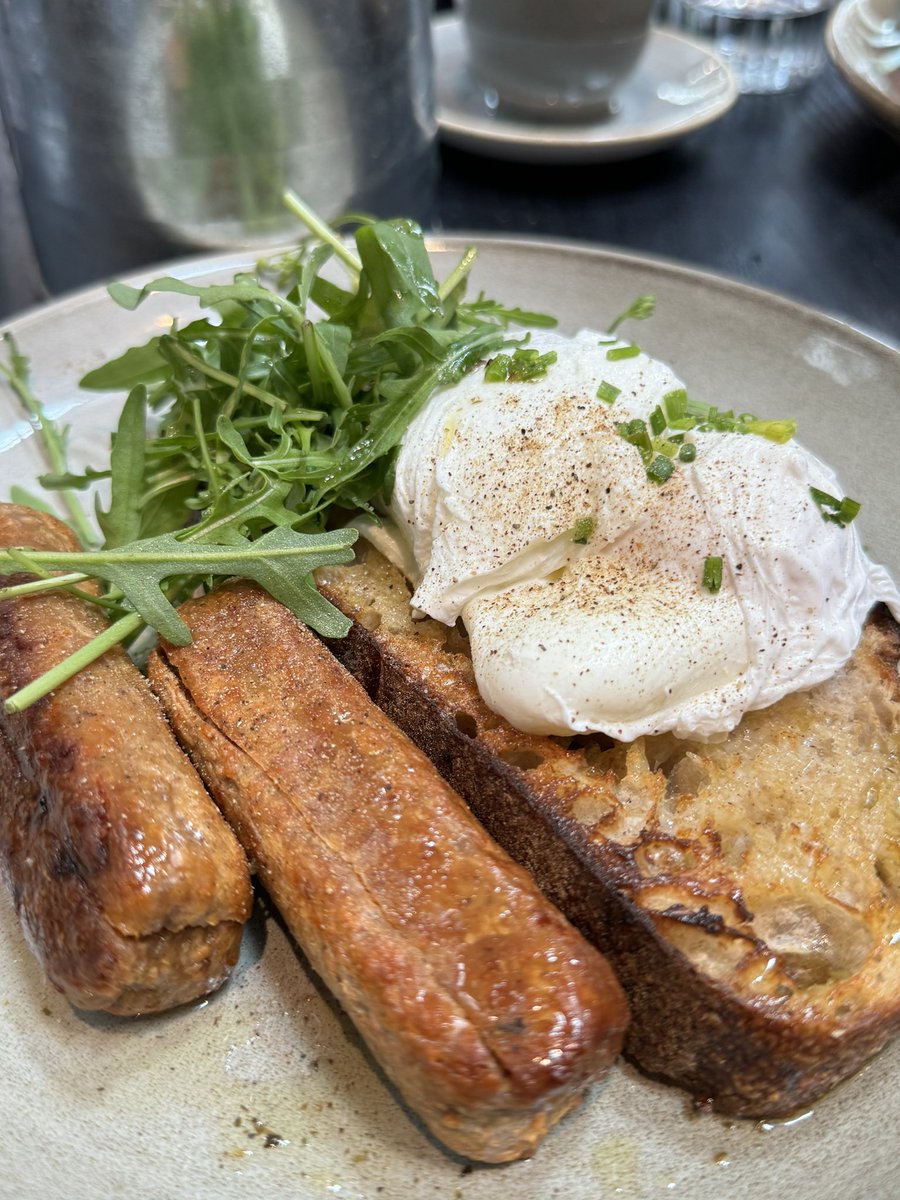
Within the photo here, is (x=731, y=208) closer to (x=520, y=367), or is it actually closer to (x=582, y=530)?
(x=520, y=367)

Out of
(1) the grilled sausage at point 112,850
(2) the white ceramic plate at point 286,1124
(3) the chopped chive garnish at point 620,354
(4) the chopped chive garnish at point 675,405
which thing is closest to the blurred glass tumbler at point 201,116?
(3) the chopped chive garnish at point 620,354

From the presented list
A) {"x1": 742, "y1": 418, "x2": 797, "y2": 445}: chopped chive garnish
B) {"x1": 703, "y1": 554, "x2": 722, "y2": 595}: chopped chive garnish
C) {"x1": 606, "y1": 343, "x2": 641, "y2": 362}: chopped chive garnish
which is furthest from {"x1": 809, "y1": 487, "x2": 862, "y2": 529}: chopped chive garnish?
{"x1": 606, "y1": 343, "x2": 641, "y2": 362}: chopped chive garnish

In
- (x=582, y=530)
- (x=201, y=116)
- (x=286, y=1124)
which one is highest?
(x=201, y=116)

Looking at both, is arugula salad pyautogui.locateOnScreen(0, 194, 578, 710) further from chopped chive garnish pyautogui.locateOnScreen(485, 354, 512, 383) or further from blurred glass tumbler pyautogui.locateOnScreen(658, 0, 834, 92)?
blurred glass tumbler pyautogui.locateOnScreen(658, 0, 834, 92)

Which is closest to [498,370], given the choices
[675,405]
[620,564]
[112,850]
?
[675,405]

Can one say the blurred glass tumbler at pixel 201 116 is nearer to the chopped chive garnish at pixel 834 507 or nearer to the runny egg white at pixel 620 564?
the runny egg white at pixel 620 564

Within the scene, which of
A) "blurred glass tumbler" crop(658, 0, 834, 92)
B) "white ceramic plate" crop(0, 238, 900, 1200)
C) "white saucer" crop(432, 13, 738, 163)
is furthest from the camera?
"blurred glass tumbler" crop(658, 0, 834, 92)
